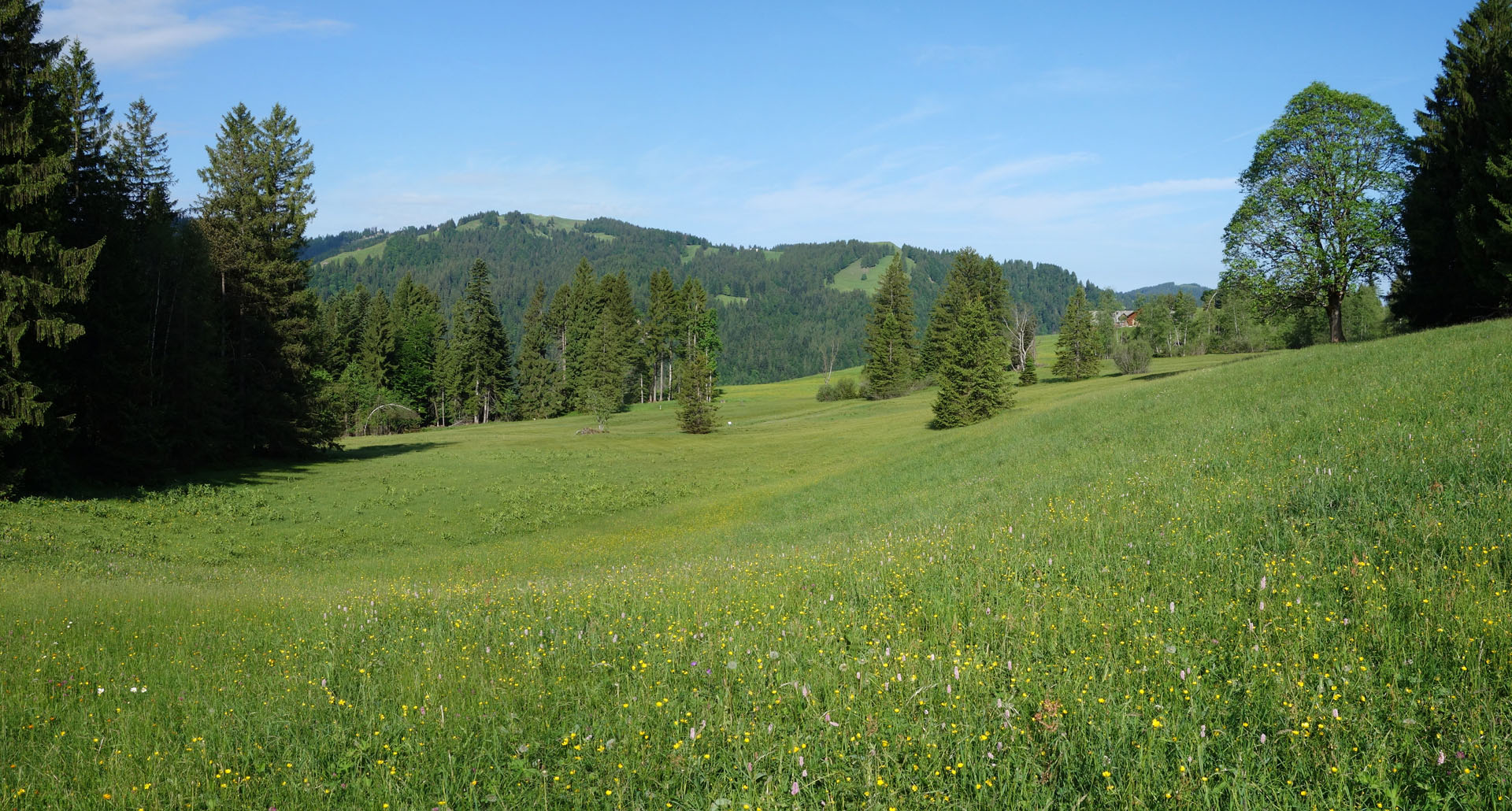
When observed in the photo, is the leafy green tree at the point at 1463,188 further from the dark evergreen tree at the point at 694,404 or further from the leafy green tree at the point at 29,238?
the leafy green tree at the point at 29,238

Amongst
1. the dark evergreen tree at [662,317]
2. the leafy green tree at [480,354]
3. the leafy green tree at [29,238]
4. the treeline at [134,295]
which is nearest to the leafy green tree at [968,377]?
the treeline at [134,295]

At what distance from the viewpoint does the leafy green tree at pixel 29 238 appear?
2170 cm

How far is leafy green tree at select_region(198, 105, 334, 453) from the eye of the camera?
3888 centimetres

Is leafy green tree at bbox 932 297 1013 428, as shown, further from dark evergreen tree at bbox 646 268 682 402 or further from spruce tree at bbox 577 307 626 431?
dark evergreen tree at bbox 646 268 682 402

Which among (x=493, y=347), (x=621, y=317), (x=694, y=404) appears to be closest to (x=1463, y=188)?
(x=694, y=404)

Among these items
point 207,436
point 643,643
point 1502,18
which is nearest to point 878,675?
point 643,643

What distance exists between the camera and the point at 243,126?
4084 cm

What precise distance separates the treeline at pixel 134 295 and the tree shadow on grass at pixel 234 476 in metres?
0.62

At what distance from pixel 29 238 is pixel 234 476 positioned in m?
13.9

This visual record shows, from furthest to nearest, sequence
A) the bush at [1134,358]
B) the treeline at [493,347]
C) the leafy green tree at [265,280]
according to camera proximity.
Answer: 1. the treeline at [493,347]
2. the bush at [1134,358]
3. the leafy green tree at [265,280]

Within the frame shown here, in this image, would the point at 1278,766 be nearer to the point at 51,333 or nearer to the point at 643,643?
the point at 643,643

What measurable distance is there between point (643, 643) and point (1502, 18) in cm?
4449

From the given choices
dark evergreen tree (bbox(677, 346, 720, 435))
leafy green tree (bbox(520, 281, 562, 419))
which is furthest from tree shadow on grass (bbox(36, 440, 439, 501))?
leafy green tree (bbox(520, 281, 562, 419))

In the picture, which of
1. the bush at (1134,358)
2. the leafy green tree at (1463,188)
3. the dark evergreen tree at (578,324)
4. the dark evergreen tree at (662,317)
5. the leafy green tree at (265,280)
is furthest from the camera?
the dark evergreen tree at (662,317)
